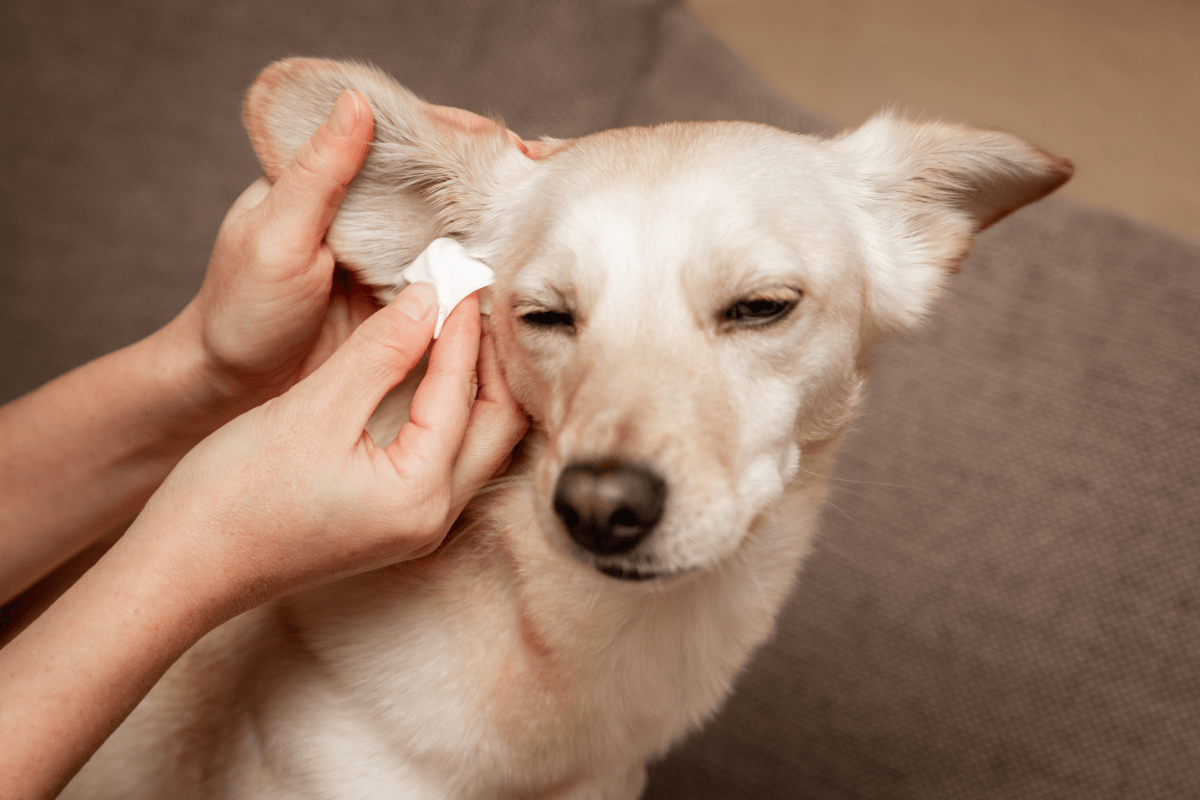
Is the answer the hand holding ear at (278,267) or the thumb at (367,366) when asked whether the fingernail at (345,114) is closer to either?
the hand holding ear at (278,267)

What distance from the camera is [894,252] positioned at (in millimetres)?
1327

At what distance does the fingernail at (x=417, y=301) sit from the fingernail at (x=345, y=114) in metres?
0.27

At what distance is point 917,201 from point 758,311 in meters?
0.53

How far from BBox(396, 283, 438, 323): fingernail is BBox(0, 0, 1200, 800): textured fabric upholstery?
1111 millimetres

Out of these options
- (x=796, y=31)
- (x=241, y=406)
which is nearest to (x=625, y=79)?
(x=796, y=31)

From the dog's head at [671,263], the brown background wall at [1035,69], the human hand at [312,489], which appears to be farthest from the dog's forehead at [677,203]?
the brown background wall at [1035,69]

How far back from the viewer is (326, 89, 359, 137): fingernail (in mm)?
1080

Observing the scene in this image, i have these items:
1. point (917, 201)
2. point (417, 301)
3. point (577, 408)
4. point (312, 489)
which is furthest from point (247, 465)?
point (917, 201)

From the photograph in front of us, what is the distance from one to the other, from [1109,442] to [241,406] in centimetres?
214

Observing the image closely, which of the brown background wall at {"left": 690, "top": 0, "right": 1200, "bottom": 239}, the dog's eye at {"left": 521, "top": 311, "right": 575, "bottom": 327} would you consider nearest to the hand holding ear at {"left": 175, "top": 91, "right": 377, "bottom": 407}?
the dog's eye at {"left": 521, "top": 311, "right": 575, "bottom": 327}

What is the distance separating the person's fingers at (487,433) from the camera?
106 centimetres

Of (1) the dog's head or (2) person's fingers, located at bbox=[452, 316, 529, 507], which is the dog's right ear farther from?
(2) person's fingers, located at bbox=[452, 316, 529, 507]

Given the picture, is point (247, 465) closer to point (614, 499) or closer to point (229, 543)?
point (229, 543)

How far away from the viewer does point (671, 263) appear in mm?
1006
